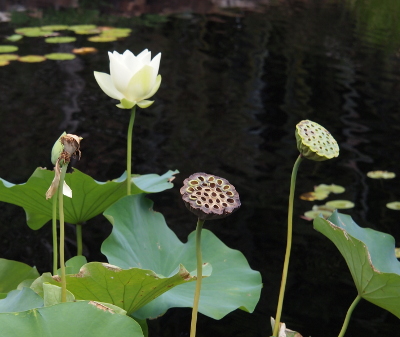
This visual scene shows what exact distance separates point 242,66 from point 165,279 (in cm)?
389

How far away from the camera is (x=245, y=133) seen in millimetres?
3053

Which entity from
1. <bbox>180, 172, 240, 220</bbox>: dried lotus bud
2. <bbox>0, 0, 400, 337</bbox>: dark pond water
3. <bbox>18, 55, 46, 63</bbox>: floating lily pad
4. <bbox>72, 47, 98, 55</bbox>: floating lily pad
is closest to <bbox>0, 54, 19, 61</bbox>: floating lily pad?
<bbox>18, 55, 46, 63</bbox>: floating lily pad

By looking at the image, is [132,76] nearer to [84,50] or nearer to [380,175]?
[380,175]

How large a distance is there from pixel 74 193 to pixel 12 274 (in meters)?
0.20

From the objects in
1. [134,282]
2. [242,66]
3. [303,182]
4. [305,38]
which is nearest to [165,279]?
[134,282]

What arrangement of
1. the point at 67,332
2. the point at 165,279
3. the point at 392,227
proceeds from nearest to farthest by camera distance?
1. the point at 67,332
2. the point at 165,279
3. the point at 392,227

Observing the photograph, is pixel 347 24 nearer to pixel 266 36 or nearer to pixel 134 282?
pixel 266 36

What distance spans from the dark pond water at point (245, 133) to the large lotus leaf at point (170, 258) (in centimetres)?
50

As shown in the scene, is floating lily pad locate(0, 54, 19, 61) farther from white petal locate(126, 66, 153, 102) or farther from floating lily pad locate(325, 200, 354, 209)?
white petal locate(126, 66, 153, 102)

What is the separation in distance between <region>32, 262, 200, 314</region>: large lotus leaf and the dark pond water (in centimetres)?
74

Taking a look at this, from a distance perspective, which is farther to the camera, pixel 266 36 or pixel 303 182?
pixel 266 36

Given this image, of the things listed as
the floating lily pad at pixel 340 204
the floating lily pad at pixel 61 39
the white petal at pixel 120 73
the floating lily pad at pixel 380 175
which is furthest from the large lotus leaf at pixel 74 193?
the floating lily pad at pixel 61 39

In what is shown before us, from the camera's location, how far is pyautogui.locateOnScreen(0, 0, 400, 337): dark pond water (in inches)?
68.9

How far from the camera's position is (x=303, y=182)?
249cm
